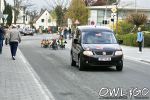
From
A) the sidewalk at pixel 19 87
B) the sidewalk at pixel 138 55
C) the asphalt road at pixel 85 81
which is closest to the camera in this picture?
the sidewalk at pixel 19 87

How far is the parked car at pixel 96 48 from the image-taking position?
20.4 meters

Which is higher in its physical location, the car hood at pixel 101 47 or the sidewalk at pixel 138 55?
the car hood at pixel 101 47

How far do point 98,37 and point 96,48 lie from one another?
123 centimetres

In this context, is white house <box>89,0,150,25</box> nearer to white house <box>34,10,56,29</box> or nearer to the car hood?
the car hood

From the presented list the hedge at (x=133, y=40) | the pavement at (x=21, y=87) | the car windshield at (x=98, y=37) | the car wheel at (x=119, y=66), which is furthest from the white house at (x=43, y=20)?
the pavement at (x=21, y=87)

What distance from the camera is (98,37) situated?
21688 millimetres

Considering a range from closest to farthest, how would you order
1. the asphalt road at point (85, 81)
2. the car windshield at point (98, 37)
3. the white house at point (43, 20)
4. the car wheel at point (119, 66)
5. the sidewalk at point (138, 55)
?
the asphalt road at point (85, 81) < the car wheel at point (119, 66) < the car windshield at point (98, 37) < the sidewalk at point (138, 55) < the white house at point (43, 20)

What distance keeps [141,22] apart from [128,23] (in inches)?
71.2

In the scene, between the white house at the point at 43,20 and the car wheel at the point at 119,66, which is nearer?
the car wheel at the point at 119,66

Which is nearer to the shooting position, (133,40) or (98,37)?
(98,37)

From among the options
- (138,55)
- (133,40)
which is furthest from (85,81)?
(133,40)

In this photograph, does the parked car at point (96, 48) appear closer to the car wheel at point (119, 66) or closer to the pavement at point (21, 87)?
the car wheel at point (119, 66)

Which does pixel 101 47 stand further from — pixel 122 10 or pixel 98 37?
pixel 122 10

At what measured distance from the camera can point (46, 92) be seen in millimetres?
13805
